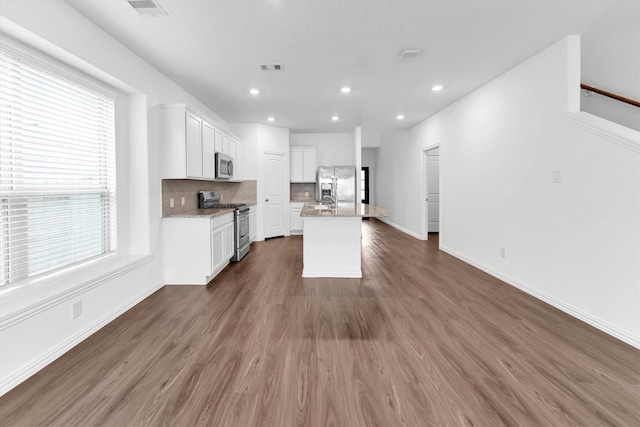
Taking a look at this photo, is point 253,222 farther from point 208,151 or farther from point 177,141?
point 177,141

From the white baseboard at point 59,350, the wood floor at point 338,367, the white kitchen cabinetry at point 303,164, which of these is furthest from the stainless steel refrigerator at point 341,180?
the white baseboard at point 59,350

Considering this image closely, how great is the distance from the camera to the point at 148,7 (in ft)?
7.84

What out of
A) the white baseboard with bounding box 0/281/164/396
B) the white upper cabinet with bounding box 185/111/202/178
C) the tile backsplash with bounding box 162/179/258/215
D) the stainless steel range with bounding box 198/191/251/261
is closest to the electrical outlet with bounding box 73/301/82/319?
the white baseboard with bounding box 0/281/164/396

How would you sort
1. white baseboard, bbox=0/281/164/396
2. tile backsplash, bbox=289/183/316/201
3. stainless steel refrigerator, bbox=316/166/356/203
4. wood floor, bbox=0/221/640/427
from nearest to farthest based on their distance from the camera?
wood floor, bbox=0/221/640/427 → white baseboard, bbox=0/281/164/396 → stainless steel refrigerator, bbox=316/166/356/203 → tile backsplash, bbox=289/183/316/201

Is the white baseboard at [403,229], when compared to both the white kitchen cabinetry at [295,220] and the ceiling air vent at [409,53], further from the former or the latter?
the ceiling air vent at [409,53]

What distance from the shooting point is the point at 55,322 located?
2139 mm

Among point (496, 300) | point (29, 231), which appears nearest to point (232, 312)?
point (29, 231)

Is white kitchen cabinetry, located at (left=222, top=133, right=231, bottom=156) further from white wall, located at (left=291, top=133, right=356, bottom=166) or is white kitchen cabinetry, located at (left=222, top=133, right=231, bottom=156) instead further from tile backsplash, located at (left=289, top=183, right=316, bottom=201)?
white wall, located at (left=291, top=133, right=356, bottom=166)

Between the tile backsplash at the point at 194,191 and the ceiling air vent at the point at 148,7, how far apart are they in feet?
6.18

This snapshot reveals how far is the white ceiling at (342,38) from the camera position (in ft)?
8.01

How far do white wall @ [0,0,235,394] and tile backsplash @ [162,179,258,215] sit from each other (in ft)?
0.92

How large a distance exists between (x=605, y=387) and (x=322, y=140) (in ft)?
23.7

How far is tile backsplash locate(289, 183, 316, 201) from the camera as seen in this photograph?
802 cm

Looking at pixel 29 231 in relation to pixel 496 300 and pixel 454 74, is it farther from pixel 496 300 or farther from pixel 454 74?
pixel 454 74
